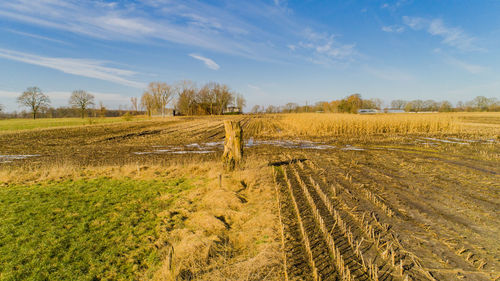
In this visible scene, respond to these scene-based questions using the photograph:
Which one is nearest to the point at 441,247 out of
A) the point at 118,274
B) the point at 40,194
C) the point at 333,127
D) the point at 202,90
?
the point at 118,274

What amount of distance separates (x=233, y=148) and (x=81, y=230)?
4995 millimetres

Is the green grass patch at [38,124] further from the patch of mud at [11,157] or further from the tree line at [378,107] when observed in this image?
the tree line at [378,107]

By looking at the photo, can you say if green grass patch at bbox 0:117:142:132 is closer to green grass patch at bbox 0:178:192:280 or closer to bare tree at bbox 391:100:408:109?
green grass patch at bbox 0:178:192:280

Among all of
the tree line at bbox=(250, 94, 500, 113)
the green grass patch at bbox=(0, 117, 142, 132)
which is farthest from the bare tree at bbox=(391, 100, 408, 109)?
the green grass patch at bbox=(0, 117, 142, 132)

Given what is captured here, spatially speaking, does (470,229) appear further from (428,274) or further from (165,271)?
(165,271)

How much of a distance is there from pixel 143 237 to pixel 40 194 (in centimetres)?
449

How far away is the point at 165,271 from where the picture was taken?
3336mm

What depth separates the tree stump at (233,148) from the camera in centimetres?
833

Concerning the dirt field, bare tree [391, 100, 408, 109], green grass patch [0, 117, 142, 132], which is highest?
bare tree [391, 100, 408, 109]

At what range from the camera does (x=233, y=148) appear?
8391mm

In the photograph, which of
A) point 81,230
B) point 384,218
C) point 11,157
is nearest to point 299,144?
point 384,218

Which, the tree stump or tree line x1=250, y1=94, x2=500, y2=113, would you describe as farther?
tree line x1=250, y1=94, x2=500, y2=113

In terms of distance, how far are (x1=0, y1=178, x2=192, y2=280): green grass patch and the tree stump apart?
5.92ft

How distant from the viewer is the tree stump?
8328mm
